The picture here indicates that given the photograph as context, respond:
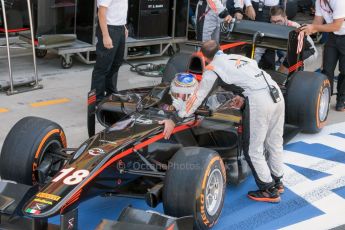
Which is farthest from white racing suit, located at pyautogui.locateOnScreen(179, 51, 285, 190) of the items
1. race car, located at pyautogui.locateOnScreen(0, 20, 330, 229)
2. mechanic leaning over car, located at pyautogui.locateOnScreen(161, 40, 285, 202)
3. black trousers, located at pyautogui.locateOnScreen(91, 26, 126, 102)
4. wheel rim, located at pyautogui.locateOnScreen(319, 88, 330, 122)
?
black trousers, located at pyautogui.locateOnScreen(91, 26, 126, 102)

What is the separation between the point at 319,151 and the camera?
663 centimetres

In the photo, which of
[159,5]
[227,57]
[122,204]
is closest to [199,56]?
[227,57]

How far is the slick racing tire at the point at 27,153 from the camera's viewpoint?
15.8ft

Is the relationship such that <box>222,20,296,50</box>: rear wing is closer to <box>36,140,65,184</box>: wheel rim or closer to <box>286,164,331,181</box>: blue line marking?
<box>286,164,331,181</box>: blue line marking

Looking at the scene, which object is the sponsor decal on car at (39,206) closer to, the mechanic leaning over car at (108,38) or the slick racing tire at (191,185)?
the slick racing tire at (191,185)

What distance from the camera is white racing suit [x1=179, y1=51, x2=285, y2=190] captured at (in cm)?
481

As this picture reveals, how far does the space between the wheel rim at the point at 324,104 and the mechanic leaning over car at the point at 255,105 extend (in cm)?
184

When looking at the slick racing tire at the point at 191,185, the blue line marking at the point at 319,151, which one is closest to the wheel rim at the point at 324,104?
the blue line marking at the point at 319,151

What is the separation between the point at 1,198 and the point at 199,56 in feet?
7.96

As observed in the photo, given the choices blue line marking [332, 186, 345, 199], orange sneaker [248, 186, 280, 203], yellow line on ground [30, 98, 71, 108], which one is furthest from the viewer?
yellow line on ground [30, 98, 71, 108]

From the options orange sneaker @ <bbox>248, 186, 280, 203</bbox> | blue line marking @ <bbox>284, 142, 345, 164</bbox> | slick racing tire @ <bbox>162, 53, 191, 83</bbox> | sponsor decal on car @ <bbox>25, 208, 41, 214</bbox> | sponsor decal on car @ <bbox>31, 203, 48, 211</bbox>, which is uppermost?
slick racing tire @ <bbox>162, 53, 191, 83</bbox>

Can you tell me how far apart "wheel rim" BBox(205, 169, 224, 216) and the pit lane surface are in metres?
0.25

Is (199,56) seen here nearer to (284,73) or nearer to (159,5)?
(284,73)

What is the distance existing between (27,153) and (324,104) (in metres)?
3.54
